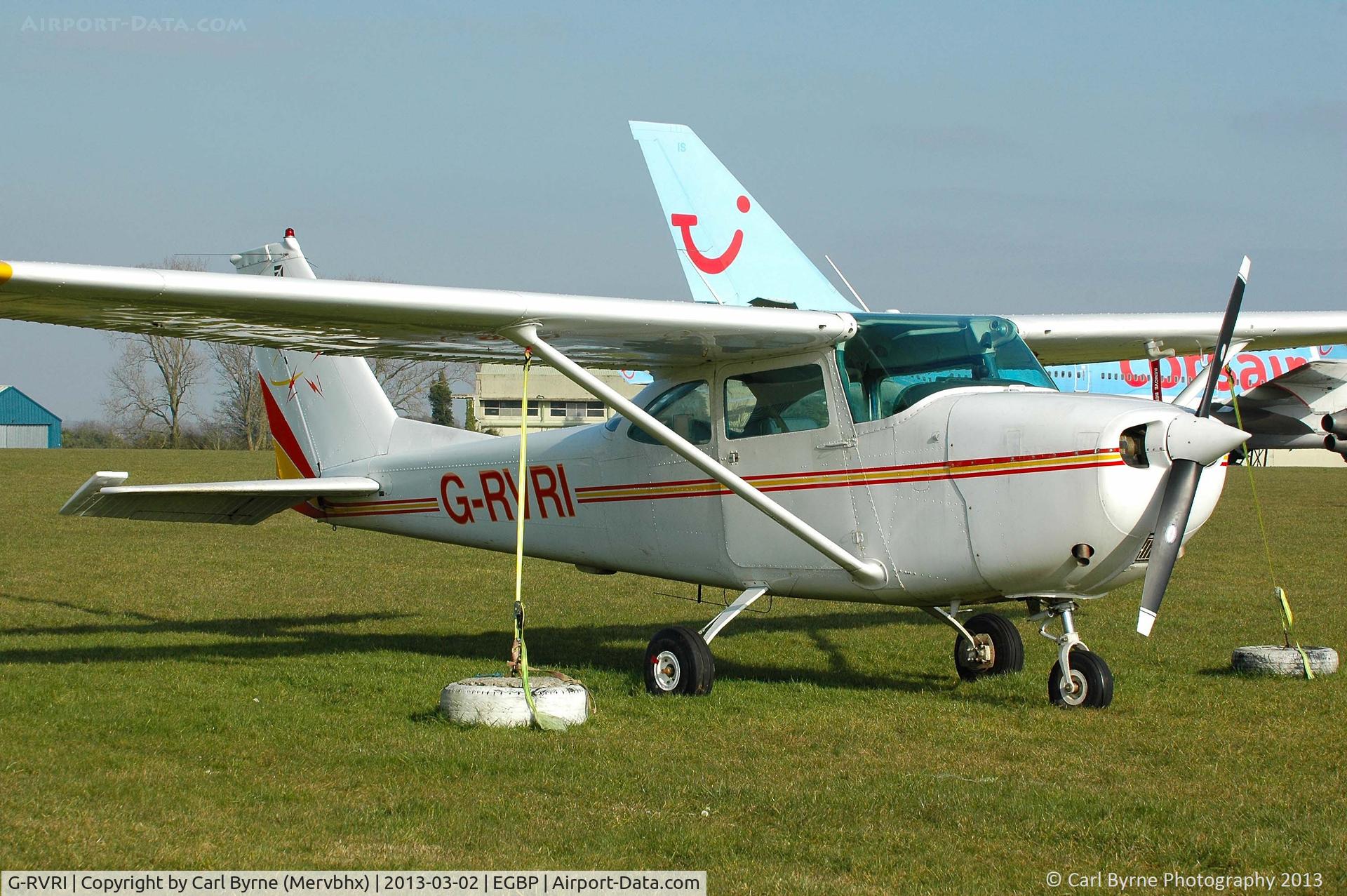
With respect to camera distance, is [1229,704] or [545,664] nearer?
[1229,704]

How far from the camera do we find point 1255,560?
17.0 metres

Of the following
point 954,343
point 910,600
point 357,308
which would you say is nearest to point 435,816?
point 357,308

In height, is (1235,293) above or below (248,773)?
above

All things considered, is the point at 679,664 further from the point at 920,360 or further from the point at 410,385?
the point at 410,385

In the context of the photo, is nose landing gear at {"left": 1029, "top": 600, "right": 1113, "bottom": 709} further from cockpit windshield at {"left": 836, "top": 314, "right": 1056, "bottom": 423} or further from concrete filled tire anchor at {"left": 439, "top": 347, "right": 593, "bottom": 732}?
concrete filled tire anchor at {"left": 439, "top": 347, "right": 593, "bottom": 732}

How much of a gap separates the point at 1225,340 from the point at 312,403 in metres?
7.45

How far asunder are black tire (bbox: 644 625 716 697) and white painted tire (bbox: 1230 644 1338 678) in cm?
363

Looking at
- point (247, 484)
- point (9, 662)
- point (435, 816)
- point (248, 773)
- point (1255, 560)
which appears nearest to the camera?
point (435, 816)

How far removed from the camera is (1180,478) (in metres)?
6.79

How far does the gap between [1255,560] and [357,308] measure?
1368 centimetres

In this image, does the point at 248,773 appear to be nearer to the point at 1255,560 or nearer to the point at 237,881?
the point at 237,881

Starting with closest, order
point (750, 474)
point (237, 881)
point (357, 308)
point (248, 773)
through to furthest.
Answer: point (237, 881) → point (248, 773) → point (357, 308) → point (750, 474)

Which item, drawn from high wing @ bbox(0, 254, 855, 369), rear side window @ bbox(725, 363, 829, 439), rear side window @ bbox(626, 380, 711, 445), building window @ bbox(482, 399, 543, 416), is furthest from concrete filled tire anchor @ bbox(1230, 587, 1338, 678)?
building window @ bbox(482, 399, 543, 416)

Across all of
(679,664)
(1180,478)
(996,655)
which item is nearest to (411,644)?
(679,664)
